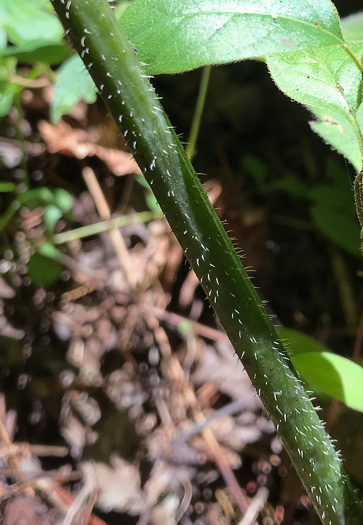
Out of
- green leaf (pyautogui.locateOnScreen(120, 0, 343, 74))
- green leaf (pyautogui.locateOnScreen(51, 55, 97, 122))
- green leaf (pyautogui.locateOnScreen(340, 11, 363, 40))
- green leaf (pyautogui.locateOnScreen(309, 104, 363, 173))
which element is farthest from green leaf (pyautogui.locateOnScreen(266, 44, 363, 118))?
green leaf (pyautogui.locateOnScreen(51, 55, 97, 122))

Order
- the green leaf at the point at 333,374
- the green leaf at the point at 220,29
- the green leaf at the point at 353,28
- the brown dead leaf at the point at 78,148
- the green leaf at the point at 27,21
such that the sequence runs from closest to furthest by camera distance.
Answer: the green leaf at the point at 220,29 → the green leaf at the point at 333,374 → the green leaf at the point at 353,28 → the green leaf at the point at 27,21 → the brown dead leaf at the point at 78,148

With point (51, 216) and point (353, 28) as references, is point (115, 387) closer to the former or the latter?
point (51, 216)

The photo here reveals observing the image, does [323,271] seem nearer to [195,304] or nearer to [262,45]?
[195,304]

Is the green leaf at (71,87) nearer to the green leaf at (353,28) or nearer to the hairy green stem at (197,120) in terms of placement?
the hairy green stem at (197,120)

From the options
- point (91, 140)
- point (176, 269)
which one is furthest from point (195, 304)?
point (91, 140)

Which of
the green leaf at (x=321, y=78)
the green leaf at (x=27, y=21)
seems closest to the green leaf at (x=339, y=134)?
the green leaf at (x=321, y=78)

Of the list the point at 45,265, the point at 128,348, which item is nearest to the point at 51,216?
the point at 45,265
